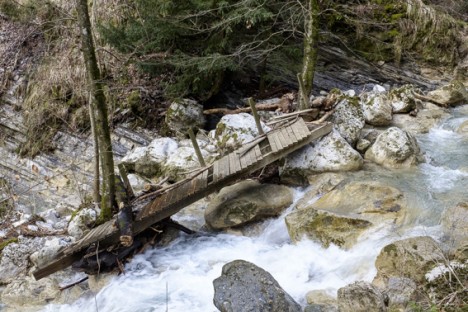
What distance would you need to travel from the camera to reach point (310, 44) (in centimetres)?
805

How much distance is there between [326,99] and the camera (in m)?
8.28

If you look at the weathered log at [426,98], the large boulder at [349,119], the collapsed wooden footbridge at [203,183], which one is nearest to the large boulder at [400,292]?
the collapsed wooden footbridge at [203,183]

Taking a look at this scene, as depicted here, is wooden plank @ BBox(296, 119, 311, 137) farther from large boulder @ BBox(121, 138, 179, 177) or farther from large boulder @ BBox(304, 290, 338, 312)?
large boulder @ BBox(304, 290, 338, 312)

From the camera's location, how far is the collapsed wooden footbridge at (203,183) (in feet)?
18.4

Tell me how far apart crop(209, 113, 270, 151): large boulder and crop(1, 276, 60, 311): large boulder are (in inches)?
159

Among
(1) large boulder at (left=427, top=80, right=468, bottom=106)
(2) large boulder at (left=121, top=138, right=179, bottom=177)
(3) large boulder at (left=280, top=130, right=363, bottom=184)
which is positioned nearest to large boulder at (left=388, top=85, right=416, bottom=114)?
(1) large boulder at (left=427, top=80, right=468, bottom=106)

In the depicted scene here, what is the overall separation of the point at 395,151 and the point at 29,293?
6.27 m

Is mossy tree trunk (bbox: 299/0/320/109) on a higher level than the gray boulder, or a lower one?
higher

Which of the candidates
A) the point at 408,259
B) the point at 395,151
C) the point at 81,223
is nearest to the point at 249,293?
the point at 408,259

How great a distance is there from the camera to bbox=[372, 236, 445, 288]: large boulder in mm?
4008

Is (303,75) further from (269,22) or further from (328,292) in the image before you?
(328,292)

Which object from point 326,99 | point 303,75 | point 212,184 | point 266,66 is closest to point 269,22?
point 266,66

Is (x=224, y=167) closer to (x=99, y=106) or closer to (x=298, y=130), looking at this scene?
(x=298, y=130)

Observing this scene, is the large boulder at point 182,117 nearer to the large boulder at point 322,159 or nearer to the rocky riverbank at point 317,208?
the rocky riverbank at point 317,208
